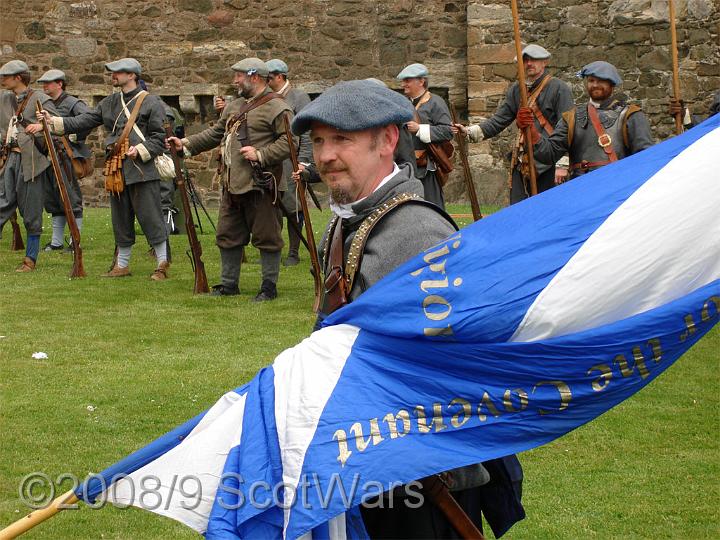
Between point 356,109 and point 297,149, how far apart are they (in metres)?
8.14

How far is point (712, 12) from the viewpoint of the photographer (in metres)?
19.6

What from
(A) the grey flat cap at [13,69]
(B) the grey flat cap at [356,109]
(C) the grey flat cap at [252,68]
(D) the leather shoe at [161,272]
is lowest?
(D) the leather shoe at [161,272]

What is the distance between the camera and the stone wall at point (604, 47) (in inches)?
778

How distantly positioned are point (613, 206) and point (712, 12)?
685 inches

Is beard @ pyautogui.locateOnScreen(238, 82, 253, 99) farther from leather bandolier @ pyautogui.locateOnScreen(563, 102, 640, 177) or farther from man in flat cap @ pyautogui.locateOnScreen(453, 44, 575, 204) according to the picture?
leather bandolier @ pyautogui.locateOnScreen(563, 102, 640, 177)

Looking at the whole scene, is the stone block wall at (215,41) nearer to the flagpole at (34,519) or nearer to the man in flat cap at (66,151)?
the man in flat cap at (66,151)

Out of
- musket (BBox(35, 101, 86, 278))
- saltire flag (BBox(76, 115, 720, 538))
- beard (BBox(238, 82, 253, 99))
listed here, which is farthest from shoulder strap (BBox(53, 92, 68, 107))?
saltire flag (BBox(76, 115, 720, 538))

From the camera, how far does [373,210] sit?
3582 mm

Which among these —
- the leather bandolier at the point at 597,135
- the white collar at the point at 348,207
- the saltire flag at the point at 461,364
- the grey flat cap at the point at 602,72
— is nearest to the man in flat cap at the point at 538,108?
the leather bandolier at the point at 597,135

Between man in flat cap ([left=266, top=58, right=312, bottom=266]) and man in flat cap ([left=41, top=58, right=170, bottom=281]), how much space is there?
132cm

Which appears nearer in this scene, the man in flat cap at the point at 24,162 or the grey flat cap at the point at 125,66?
the grey flat cap at the point at 125,66

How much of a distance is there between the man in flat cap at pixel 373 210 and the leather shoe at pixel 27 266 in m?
9.88

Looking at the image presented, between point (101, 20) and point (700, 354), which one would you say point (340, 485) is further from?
point (101, 20)

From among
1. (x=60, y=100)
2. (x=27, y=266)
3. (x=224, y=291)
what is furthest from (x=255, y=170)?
(x=60, y=100)
